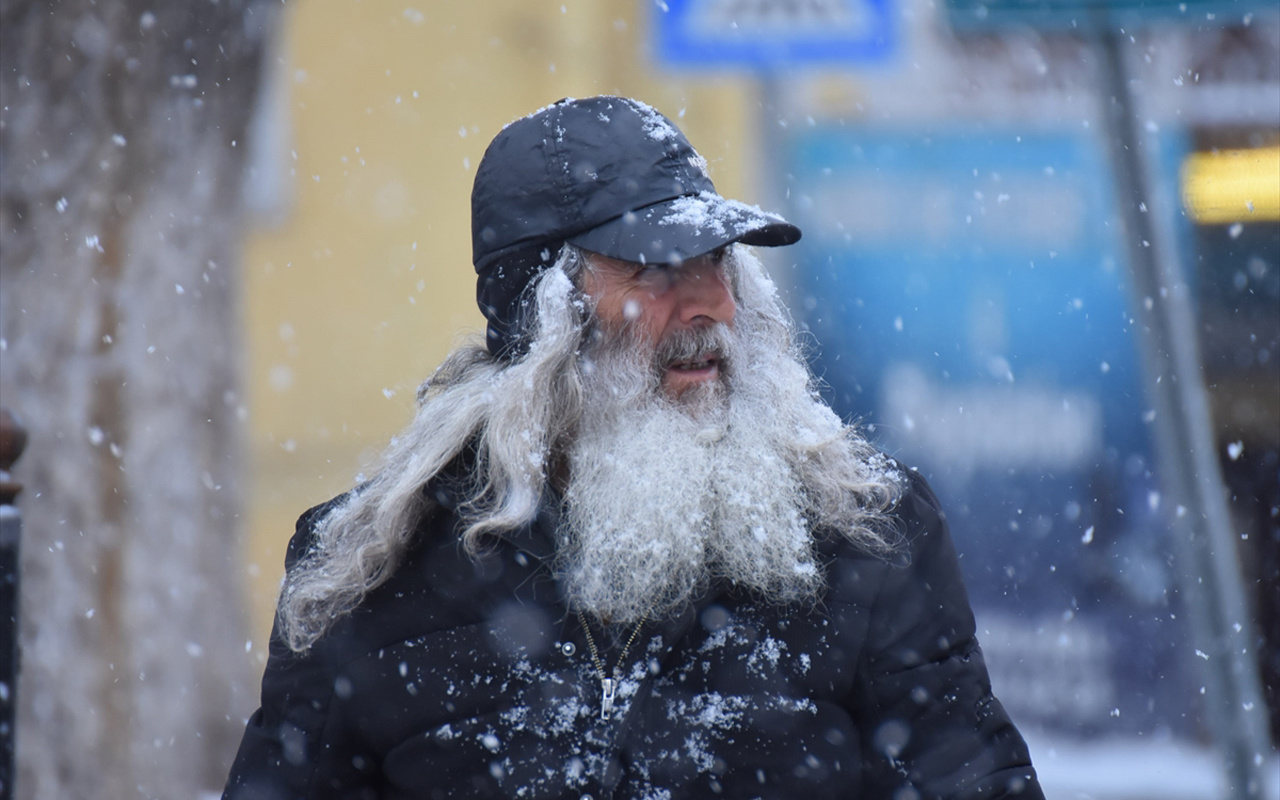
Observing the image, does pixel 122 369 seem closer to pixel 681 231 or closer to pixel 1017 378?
pixel 681 231

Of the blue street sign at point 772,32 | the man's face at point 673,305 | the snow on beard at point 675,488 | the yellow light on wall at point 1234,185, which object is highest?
the blue street sign at point 772,32

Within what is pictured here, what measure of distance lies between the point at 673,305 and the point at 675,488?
0.33 m

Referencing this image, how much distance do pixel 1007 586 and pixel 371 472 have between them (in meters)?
4.18

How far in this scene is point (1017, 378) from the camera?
5.70 meters

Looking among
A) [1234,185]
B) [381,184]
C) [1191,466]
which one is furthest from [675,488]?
[1234,185]

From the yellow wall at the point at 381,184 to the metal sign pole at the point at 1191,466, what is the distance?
351 cm

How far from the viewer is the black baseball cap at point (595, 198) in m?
2.16

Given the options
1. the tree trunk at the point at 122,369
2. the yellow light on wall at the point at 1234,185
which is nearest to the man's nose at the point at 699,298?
the tree trunk at the point at 122,369

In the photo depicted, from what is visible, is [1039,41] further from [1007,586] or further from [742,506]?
[742,506]

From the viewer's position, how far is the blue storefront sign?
5656 millimetres

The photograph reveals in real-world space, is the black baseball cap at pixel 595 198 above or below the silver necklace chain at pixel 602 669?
above

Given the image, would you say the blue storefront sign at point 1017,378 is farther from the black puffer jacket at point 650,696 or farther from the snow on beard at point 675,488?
the black puffer jacket at point 650,696

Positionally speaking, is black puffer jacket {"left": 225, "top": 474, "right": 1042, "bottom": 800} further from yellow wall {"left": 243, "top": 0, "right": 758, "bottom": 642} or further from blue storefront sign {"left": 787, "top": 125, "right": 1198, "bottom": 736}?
yellow wall {"left": 243, "top": 0, "right": 758, "bottom": 642}

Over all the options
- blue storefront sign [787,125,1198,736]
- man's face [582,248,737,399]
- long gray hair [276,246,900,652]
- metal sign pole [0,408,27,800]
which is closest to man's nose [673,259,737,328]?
man's face [582,248,737,399]
